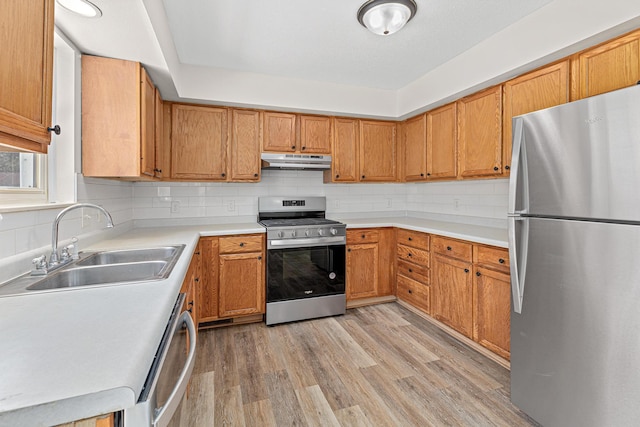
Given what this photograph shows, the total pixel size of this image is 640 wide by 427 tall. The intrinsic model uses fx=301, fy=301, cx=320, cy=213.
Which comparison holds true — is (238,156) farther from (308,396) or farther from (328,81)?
(308,396)

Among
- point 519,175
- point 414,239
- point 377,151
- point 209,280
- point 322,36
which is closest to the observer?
point 519,175

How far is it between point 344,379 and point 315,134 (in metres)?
2.37

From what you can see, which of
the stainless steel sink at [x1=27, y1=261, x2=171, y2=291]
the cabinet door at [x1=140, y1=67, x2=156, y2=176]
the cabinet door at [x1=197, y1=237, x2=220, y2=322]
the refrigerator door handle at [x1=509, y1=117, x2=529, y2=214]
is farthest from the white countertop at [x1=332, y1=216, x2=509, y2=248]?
the stainless steel sink at [x1=27, y1=261, x2=171, y2=291]

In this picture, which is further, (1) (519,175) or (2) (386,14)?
(2) (386,14)

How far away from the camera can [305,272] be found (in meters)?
2.92

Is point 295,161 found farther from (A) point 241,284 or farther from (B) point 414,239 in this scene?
(B) point 414,239

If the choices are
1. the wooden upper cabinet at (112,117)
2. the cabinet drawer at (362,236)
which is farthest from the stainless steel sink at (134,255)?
the cabinet drawer at (362,236)

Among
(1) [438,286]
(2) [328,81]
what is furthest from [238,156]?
(1) [438,286]

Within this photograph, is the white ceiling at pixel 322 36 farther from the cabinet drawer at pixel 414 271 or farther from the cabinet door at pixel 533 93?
the cabinet drawer at pixel 414 271

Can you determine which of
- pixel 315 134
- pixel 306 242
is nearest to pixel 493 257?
pixel 306 242

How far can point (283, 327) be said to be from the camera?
110 inches

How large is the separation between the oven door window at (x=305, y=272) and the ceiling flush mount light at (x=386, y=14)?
1.89 metres

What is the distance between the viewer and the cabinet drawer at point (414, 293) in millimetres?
2883

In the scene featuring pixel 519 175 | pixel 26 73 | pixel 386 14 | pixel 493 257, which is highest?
pixel 386 14
